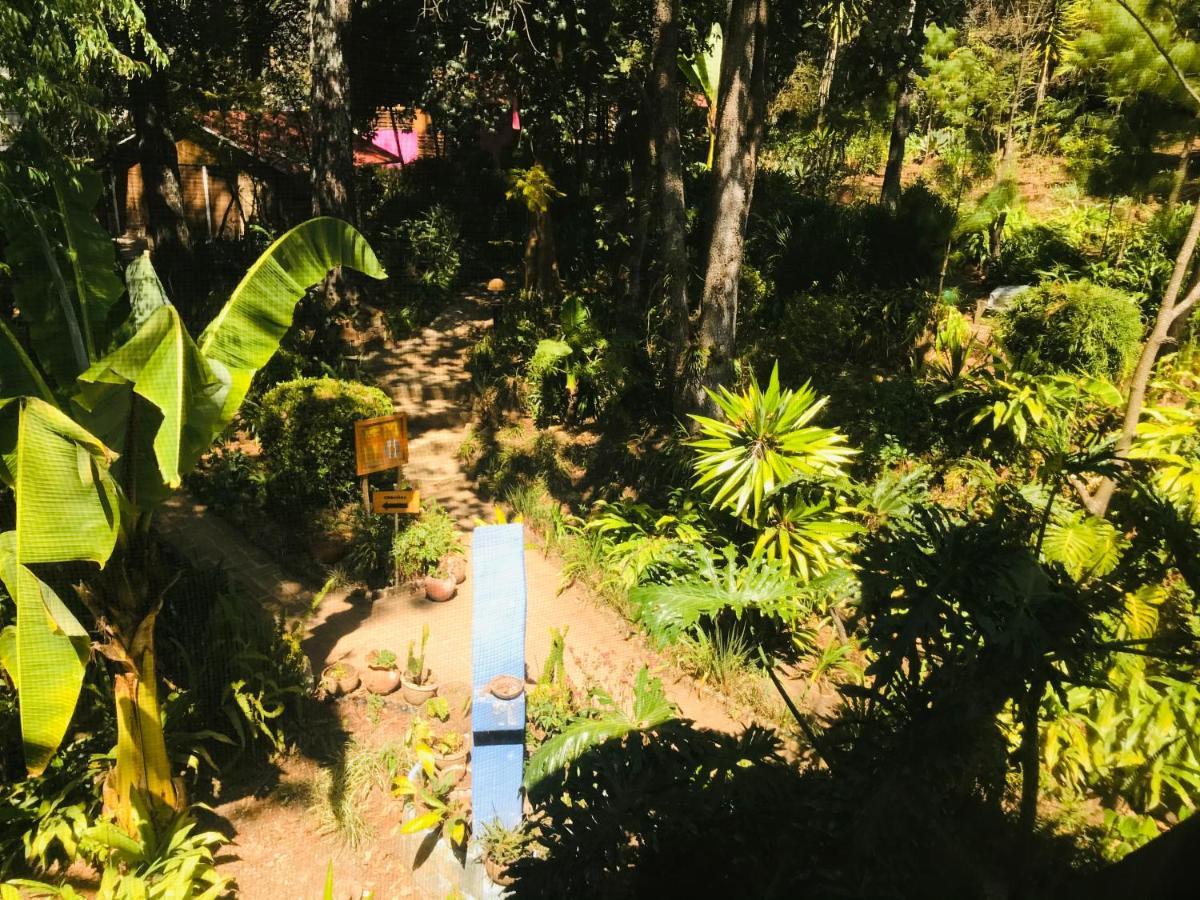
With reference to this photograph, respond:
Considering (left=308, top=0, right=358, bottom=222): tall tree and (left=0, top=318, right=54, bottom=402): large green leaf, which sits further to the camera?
(left=308, top=0, right=358, bottom=222): tall tree

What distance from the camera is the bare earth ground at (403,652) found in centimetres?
427

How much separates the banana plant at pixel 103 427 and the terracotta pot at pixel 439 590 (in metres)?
2.57

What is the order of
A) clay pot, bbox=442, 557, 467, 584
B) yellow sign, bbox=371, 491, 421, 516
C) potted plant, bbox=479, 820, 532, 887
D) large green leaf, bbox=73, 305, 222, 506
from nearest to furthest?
large green leaf, bbox=73, 305, 222, 506, potted plant, bbox=479, 820, 532, 887, yellow sign, bbox=371, 491, 421, 516, clay pot, bbox=442, 557, 467, 584

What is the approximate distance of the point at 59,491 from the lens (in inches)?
111

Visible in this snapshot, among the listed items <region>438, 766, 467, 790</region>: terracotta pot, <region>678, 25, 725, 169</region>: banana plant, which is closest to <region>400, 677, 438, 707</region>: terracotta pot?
<region>438, 766, 467, 790</region>: terracotta pot

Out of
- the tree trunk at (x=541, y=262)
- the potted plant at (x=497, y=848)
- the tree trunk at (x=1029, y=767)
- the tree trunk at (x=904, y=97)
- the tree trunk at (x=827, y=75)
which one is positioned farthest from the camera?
the tree trunk at (x=827, y=75)

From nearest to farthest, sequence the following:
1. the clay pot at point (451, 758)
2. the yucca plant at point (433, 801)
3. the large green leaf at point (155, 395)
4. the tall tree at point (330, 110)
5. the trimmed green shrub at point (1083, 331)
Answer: the large green leaf at point (155, 395), the yucca plant at point (433, 801), the clay pot at point (451, 758), the trimmed green shrub at point (1083, 331), the tall tree at point (330, 110)

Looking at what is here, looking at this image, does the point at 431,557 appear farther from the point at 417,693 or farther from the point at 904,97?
the point at 904,97

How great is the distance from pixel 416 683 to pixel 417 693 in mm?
78

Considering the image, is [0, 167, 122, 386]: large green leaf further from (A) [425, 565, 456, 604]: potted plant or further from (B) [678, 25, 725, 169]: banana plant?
(B) [678, 25, 725, 169]: banana plant

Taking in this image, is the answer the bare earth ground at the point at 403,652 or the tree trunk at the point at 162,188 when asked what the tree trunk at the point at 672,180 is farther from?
the tree trunk at the point at 162,188

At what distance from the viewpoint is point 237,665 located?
15.8 ft

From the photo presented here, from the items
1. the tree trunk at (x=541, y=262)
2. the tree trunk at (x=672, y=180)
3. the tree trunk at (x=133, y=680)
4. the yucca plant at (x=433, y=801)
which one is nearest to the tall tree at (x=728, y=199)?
the tree trunk at (x=672, y=180)

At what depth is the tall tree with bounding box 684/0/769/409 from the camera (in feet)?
22.4
